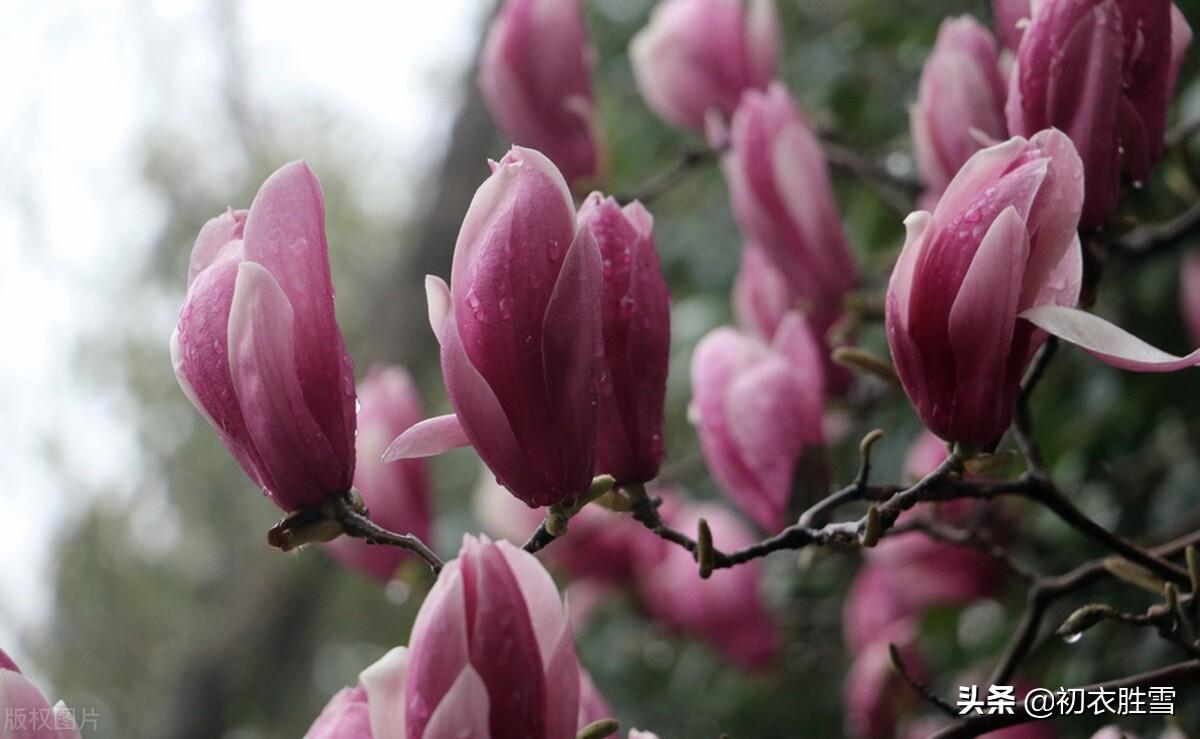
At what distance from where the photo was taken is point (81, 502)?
12.3 ft

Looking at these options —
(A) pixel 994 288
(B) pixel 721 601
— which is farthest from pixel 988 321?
(B) pixel 721 601

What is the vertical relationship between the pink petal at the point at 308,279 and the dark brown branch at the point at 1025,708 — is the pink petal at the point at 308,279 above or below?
above

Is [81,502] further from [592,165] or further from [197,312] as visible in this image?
[197,312]

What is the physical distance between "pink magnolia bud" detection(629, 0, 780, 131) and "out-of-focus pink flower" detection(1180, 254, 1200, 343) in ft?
1.03

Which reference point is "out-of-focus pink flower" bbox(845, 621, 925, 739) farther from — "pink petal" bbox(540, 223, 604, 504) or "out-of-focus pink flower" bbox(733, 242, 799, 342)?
"pink petal" bbox(540, 223, 604, 504)

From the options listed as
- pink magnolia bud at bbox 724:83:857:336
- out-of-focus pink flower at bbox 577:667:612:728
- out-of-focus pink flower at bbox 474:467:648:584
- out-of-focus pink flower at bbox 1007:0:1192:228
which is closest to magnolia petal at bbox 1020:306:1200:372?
out-of-focus pink flower at bbox 1007:0:1192:228

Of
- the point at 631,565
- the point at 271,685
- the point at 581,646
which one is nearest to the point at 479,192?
the point at 631,565

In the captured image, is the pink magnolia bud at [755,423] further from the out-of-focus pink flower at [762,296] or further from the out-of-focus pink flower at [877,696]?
the out-of-focus pink flower at [877,696]

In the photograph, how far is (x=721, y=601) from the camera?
1063 mm

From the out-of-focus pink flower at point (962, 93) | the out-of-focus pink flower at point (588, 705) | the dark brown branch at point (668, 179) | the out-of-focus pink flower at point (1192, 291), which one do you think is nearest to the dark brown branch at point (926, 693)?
the out-of-focus pink flower at point (588, 705)

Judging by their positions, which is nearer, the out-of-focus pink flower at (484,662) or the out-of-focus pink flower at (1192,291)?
the out-of-focus pink flower at (484,662)

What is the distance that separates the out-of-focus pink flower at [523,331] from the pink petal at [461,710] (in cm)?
10

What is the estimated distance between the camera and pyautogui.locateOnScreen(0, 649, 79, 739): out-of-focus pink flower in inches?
14.9

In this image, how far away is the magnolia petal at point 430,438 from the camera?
424mm
